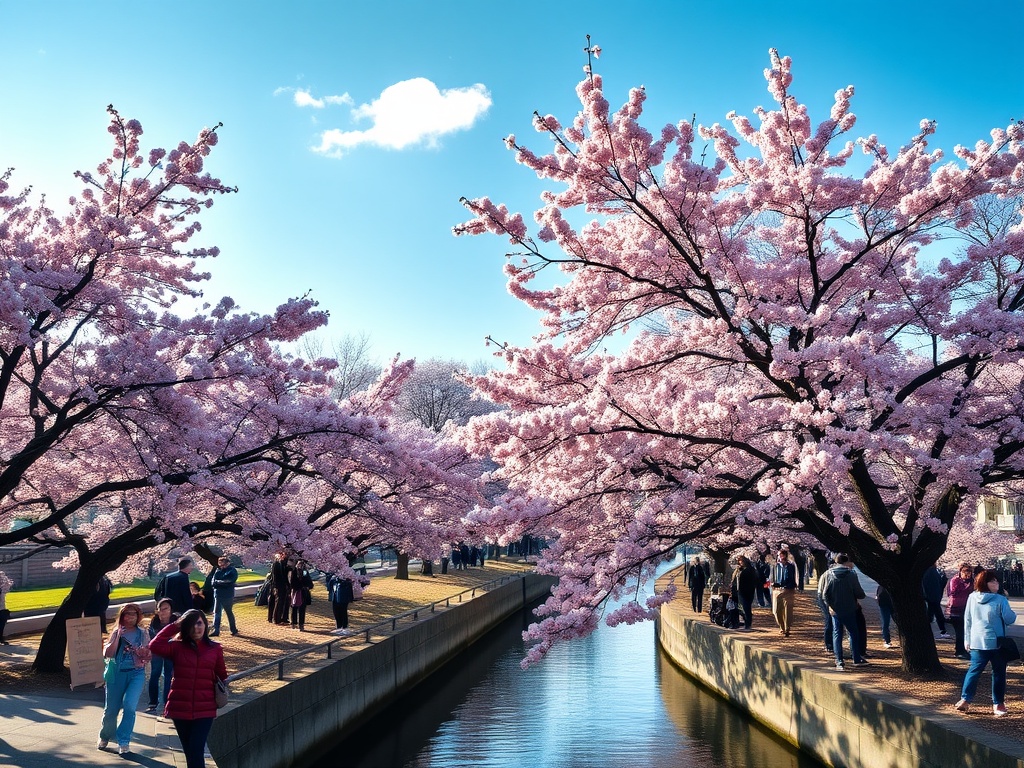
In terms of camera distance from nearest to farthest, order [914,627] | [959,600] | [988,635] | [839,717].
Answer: [988,635], [839,717], [914,627], [959,600]

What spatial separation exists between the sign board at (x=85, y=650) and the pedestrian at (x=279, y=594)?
7438 millimetres

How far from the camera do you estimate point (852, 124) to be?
12.1m

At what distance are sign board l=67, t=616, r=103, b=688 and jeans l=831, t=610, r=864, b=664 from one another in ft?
38.2

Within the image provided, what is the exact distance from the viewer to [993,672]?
10.3 meters

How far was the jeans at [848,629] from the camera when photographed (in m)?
13.8

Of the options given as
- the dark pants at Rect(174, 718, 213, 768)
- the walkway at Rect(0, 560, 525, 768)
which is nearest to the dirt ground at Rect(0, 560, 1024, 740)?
the walkway at Rect(0, 560, 525, 768)

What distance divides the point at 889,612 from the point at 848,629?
2.91 m

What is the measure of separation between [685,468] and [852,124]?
5.67 meters

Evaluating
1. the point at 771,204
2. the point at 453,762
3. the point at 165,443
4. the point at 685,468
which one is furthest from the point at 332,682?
the point at 771,204

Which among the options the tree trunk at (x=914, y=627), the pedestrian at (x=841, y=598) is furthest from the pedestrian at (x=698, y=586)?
the tree trunk at (x=914, y=627)

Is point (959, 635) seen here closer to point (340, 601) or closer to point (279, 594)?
point (340, 601)

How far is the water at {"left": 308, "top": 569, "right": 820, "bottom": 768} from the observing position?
46.3 ft

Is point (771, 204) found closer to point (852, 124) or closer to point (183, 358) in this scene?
point (852, 124)

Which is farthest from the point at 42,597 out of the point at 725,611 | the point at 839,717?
the point at 839,717
